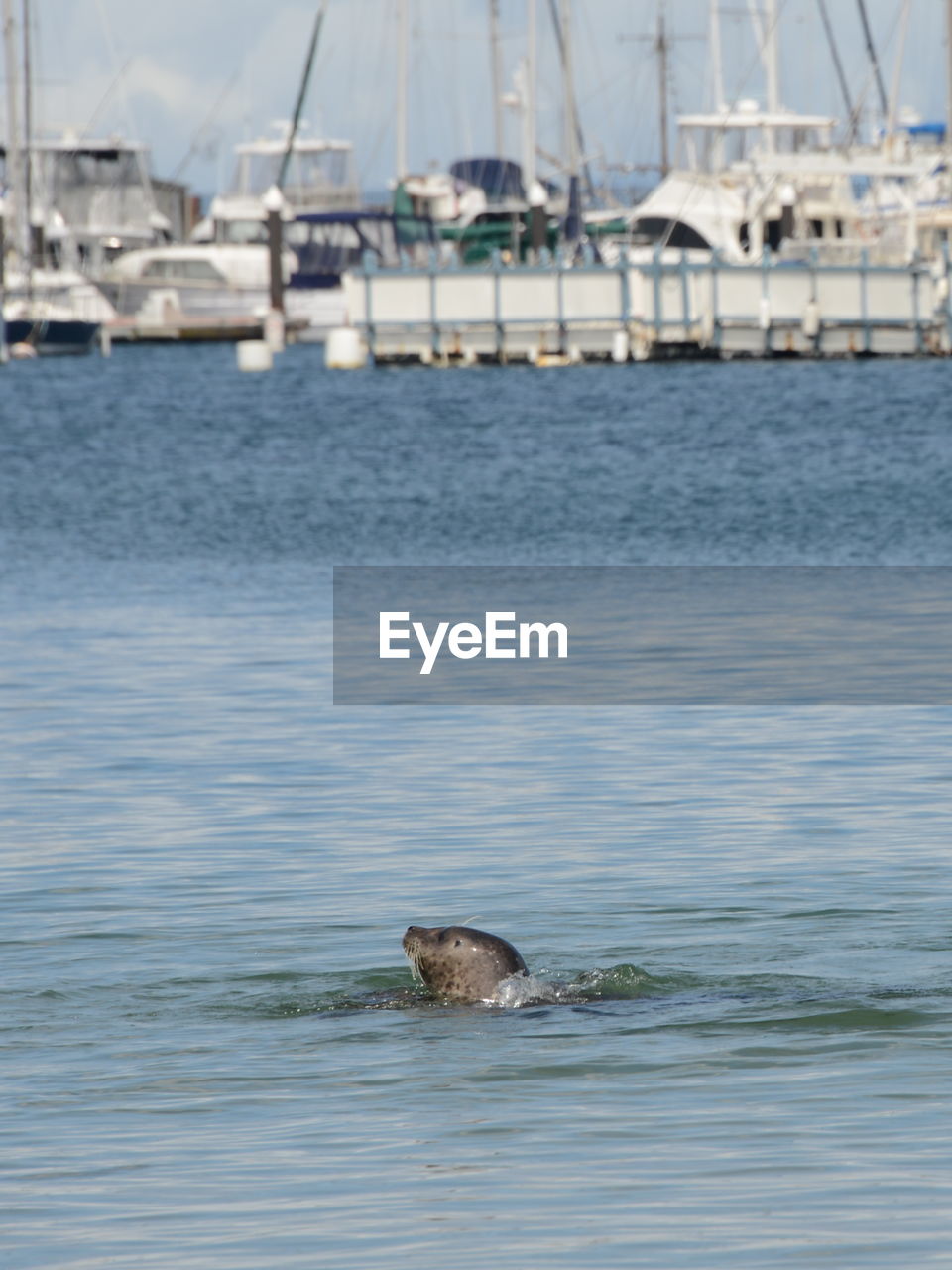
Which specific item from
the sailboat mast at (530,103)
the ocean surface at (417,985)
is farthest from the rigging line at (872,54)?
the ocean surface at (417,985)

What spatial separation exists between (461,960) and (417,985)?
1.76ft

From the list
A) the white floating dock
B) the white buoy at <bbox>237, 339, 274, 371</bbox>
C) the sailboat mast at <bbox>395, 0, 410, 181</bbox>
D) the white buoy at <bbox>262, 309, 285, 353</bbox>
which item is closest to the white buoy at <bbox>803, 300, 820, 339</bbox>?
the white floating dock

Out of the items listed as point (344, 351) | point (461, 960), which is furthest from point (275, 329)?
point (461, 960)

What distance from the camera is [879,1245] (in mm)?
7348

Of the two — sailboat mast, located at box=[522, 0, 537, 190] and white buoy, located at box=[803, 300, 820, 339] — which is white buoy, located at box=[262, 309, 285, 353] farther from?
white buoy, located at box=[803, 300, 820, 339]

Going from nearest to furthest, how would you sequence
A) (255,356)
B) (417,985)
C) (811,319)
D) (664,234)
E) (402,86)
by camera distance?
(417,985), (811,319), (255,356), (664,234), (402,86)

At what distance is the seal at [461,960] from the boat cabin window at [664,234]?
68245 millimetres

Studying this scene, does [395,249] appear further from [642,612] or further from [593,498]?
[642,612]

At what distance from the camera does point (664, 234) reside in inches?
3123

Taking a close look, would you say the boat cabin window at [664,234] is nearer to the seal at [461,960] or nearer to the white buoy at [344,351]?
the white buoy at [344,351]

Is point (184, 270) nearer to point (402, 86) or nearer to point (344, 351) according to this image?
point (402, 86)

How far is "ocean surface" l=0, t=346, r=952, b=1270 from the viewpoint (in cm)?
784

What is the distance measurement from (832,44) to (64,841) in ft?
248

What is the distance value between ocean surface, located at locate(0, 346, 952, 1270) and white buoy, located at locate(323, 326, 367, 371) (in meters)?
45.3
